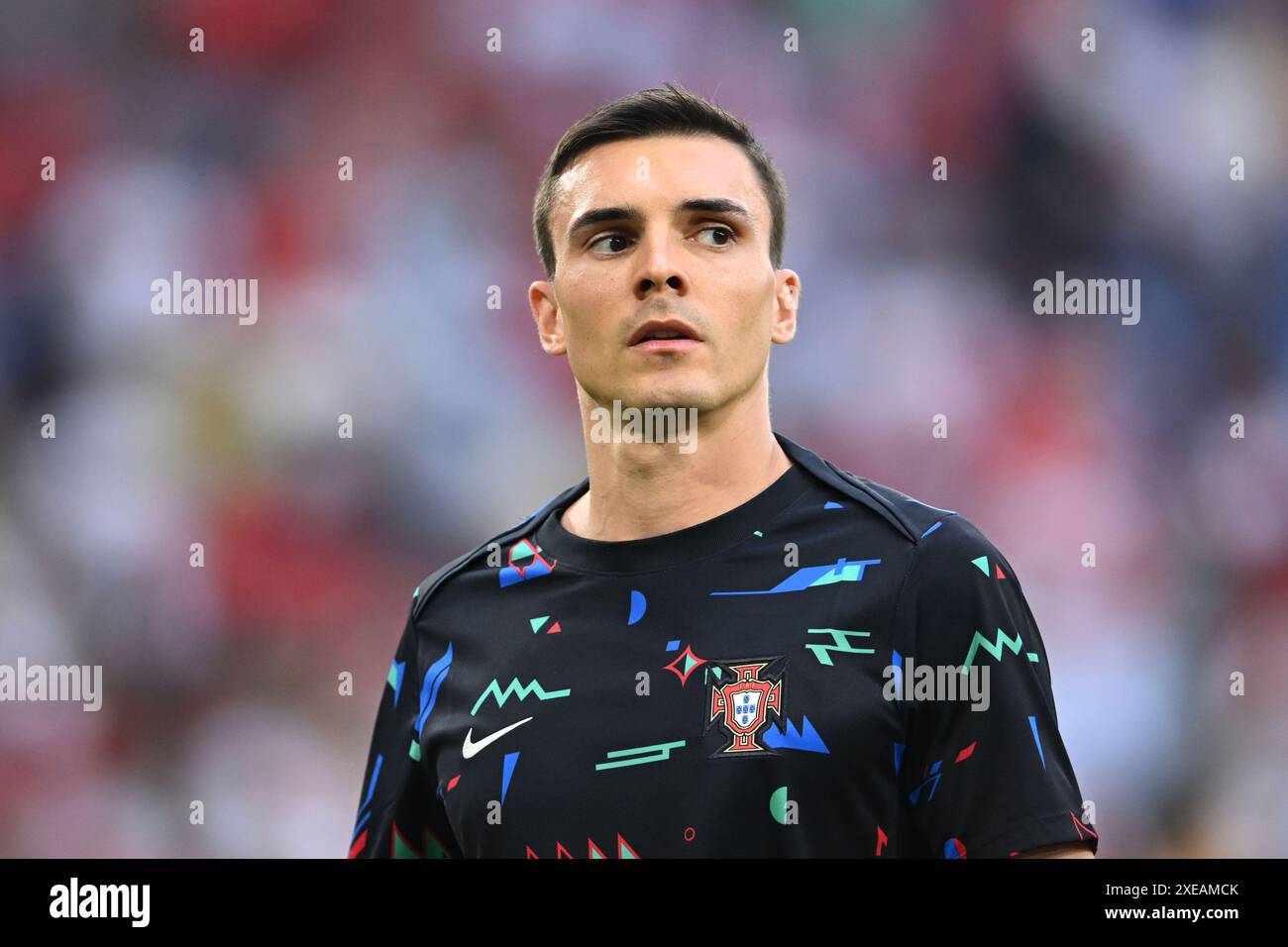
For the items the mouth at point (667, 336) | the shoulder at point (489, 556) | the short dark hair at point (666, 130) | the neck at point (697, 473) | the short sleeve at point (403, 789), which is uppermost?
the short dark hair at point (666, 130)

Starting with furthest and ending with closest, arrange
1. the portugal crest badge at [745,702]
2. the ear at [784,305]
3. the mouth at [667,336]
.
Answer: the ear at [784,305] → the mouth at [667,336] → the portugal crest badge at [745,702]

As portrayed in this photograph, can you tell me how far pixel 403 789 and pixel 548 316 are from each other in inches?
37.5

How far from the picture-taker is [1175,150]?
573 cm

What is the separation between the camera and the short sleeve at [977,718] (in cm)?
200

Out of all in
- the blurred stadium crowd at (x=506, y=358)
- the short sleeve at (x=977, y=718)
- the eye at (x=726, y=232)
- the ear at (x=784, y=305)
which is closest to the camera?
the short sleeve at (x=977, y=718)

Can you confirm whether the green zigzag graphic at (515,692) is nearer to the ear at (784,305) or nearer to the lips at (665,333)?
the lips at (665,333)

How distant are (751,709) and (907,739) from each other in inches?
A: 9.6

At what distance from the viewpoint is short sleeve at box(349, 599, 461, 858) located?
8.20ft

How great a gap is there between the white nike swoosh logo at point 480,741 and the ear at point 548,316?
0.74 meters

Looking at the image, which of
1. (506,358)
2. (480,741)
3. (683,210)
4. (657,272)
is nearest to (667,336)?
(657,272)

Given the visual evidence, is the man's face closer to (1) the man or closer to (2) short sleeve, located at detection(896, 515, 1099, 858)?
(1) the man

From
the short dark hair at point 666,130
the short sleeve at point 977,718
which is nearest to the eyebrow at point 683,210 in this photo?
the short dark hair at point 666,130

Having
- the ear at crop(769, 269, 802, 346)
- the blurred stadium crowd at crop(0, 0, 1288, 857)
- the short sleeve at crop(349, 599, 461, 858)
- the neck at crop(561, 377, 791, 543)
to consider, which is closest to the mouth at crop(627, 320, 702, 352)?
the neck at crop(561, 377, 791, 543)

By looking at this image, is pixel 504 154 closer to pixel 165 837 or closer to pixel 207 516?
pixel 207 516
